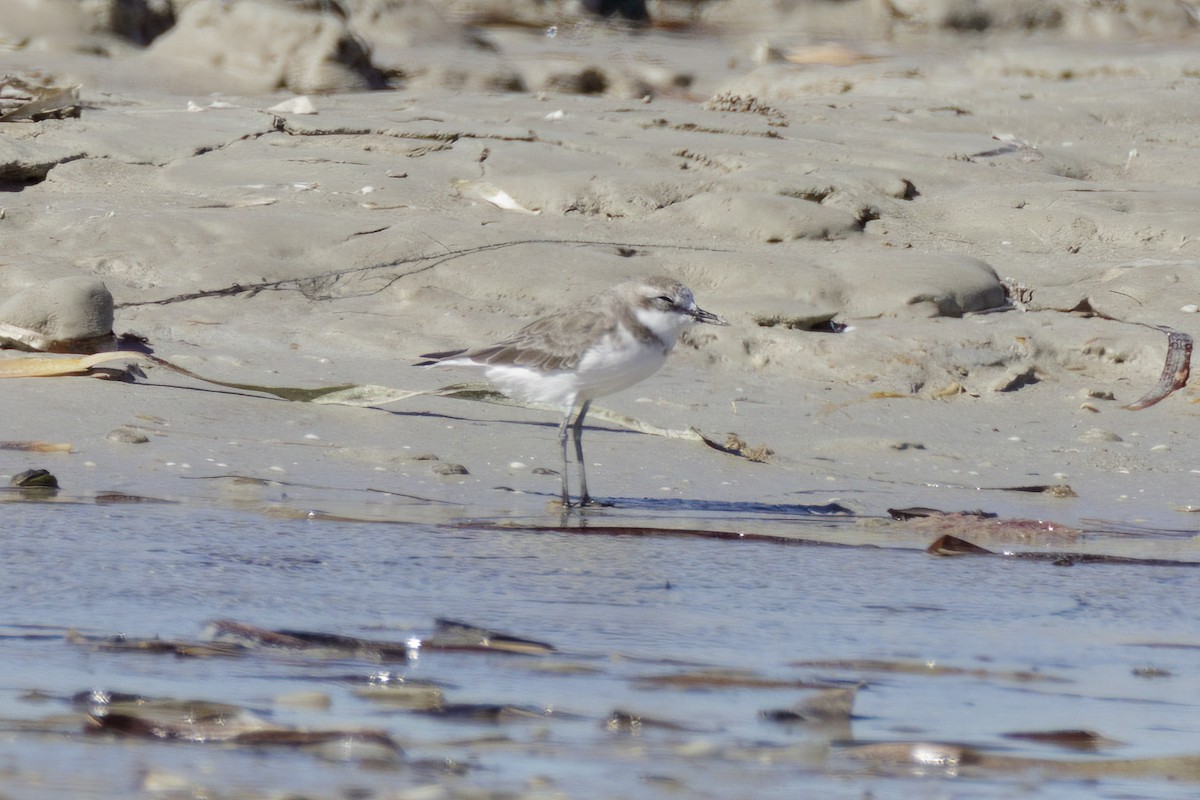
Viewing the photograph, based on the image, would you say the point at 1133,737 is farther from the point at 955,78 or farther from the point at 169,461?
the point at 955,78

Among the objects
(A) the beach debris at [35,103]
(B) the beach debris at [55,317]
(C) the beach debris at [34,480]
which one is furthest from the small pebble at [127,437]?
(A) the beach debris at [35,103]

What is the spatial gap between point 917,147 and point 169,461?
6.93m

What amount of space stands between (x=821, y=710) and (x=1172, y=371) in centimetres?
496

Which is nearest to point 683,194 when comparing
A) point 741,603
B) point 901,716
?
point 741,603

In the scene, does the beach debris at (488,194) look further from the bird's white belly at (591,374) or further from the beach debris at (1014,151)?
the bird's white belly at (591,374)

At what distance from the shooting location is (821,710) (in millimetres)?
2676

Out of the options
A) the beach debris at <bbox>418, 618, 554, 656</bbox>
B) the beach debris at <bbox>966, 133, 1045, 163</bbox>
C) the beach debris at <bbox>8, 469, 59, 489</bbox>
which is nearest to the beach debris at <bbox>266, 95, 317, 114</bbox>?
the beach debris at <bbox>966, 133, 1045, 163</bbox>

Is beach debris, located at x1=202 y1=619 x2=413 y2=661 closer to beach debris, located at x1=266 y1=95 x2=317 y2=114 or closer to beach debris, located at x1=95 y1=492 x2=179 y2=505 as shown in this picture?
beach debris, located at x1=95 y1=492 x2=179 y2=505

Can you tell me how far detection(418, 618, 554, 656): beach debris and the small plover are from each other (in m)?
2.08

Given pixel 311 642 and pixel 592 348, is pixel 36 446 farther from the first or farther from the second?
pixel 311 642

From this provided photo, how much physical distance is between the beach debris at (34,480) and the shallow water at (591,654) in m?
0.25

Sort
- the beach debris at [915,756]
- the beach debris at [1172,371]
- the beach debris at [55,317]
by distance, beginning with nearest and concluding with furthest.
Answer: the beach debris at [915,756], the beach debris at [55,317], the beach debris at [1172,371]

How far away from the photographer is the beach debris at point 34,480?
15.0ft

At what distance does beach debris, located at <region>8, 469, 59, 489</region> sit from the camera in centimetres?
457
